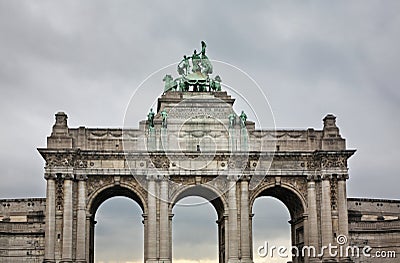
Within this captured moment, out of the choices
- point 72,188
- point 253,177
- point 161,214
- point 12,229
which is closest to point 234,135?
point 253,177

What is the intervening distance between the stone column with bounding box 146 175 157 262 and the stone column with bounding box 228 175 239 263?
6.34 m

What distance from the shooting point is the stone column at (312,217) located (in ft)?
230

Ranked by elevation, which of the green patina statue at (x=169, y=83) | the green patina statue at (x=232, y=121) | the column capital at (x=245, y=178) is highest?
the green patina statue at (x=169, y=83)

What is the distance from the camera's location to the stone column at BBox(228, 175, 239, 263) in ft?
227

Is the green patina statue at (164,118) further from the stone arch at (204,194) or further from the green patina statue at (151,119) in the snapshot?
the stone arch at (204,194)

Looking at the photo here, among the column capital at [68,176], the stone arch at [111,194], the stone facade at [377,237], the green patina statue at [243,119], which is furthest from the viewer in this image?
the stone facade at [377,237]

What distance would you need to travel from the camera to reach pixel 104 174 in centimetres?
7019

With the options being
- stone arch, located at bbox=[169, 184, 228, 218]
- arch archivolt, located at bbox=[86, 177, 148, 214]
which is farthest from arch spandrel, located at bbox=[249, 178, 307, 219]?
arch archivolt, located at bbox=[86, 177, 148, 214]

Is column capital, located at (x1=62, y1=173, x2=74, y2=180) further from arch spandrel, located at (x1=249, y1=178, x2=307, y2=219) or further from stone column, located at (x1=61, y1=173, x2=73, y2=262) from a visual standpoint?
arch spandrel, located at (x1=249, y1=178, x2=307, y2=219)

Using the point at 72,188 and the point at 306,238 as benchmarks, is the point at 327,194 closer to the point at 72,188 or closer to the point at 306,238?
the point at 306,238

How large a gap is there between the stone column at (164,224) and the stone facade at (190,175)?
0.08 meters

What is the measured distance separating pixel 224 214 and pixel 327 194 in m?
9.03

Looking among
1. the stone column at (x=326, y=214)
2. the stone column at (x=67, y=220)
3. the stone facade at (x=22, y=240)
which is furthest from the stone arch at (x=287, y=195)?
the stone facade at (x=22, y=240)

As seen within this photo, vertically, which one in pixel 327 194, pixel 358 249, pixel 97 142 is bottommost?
pixel 358 249
